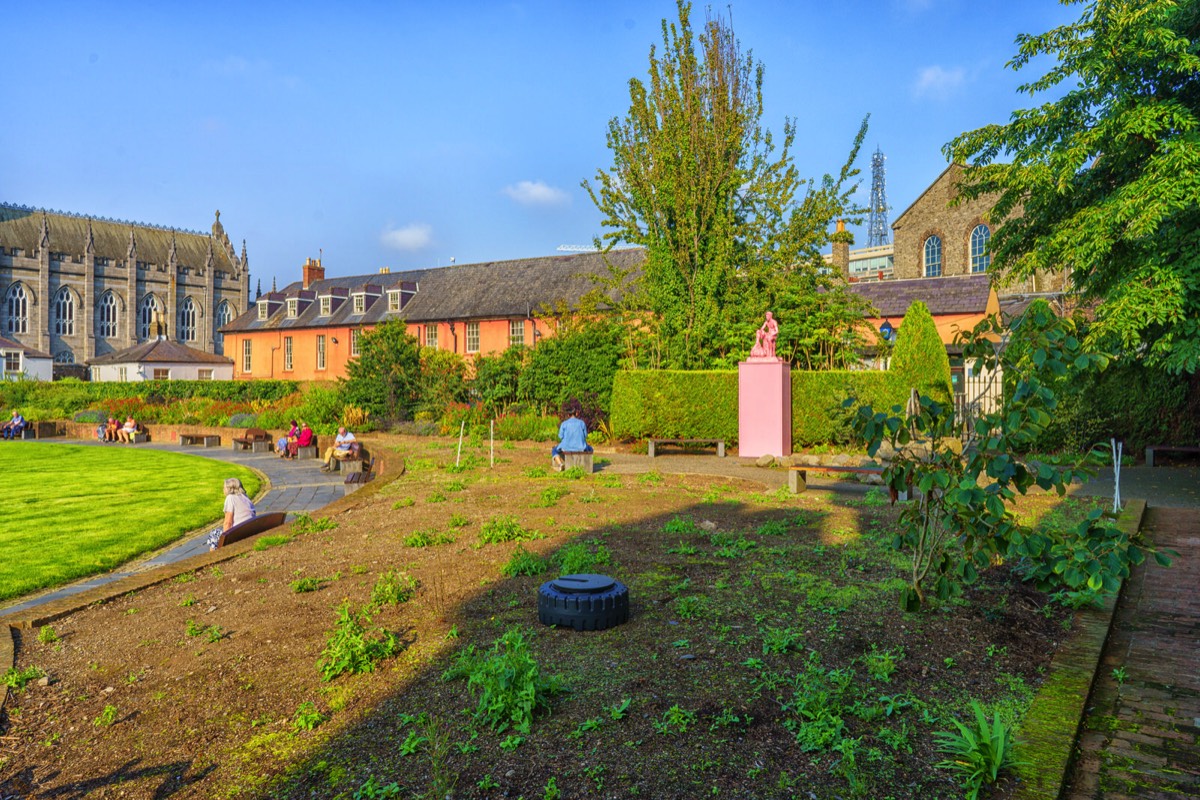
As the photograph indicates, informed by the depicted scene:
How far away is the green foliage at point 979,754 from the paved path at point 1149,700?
297 millimetres

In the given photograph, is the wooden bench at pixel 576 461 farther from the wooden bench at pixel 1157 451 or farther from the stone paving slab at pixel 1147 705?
the wooden bench at pixel 1157 451

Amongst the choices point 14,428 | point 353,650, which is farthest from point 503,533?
point 14,428

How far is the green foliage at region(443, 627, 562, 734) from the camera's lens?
357 centimetres

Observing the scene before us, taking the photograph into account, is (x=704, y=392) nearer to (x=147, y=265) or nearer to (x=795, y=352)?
(x=795, y=352)

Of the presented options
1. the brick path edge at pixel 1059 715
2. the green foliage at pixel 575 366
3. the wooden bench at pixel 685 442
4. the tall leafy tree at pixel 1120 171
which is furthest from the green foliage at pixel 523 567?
the green foliage at pixel 575 366

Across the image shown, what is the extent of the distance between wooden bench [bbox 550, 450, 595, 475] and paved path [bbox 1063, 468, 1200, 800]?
8.85 m

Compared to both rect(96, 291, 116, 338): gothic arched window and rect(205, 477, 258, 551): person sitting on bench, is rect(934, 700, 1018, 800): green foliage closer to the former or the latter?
rect(205, 477, 258, 551): person sitting on bench

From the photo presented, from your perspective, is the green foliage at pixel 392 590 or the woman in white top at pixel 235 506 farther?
the woman in white top at pixel 235 506

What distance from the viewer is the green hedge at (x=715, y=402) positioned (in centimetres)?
1997

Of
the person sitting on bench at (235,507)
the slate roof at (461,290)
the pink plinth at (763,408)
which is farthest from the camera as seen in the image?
the slate roof at (461,290)

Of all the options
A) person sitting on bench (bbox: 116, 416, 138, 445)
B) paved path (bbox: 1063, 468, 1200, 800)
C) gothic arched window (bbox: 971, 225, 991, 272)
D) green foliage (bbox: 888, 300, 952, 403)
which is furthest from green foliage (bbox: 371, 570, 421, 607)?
gothic arched window (bbox: 971, 225, 991, 272)

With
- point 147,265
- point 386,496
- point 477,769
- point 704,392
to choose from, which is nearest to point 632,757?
point 477,769

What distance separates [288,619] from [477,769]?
106 inches

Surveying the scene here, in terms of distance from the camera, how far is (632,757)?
3.28 metres
